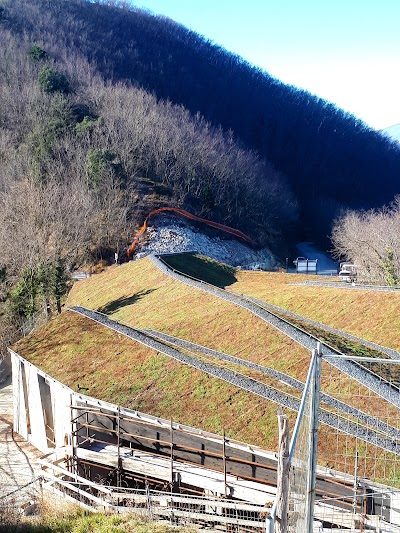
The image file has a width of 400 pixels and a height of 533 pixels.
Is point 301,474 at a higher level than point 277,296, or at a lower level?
higher

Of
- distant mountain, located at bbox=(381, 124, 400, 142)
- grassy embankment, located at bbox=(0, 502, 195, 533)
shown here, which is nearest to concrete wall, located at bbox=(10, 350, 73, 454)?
grassy embankment, located at bbox=(0, 502, 195, 533)

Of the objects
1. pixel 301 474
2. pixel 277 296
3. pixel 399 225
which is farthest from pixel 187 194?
pixel 301 474

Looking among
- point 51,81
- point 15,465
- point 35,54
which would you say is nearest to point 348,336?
point 15,465

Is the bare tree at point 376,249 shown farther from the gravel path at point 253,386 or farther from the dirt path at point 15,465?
the dirt path at point 15,465

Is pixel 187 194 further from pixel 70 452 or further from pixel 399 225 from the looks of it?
pixel 70 452

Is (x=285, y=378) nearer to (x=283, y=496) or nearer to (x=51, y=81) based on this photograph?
(x=283, y=496)

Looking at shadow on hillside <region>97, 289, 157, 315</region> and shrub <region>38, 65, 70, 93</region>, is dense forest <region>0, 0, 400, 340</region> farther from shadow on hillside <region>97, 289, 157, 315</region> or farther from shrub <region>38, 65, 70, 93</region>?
shadow on hillside <region>97, 289, 157, 315</region>
